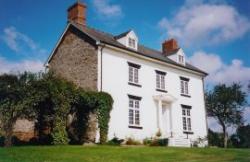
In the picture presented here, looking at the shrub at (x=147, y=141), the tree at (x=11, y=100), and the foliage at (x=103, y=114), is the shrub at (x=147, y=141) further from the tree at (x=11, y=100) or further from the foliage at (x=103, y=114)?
the tree at (x=11, y=100)

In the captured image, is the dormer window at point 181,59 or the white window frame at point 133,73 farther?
the dormer window at point 181,59

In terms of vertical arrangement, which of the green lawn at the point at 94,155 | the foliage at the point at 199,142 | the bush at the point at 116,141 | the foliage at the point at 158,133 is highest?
the foliage at the point at 158,133

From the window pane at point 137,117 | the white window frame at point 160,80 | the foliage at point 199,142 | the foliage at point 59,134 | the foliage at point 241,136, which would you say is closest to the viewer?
the foliage at point 59,134

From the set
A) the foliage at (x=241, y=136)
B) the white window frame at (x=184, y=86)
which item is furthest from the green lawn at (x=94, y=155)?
the foliage at (x=241, y=136)

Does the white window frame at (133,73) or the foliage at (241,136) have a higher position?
the white window frame at (133,73)

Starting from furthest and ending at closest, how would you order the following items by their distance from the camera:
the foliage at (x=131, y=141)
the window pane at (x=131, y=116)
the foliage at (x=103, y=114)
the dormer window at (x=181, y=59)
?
the dormer window at (x=181, y=59), the window pane at (x=131, y=116), the foliage at (x=131, y=141), the foliage at (x=103, y=114)

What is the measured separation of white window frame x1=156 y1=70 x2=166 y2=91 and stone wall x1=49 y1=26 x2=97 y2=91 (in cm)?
653

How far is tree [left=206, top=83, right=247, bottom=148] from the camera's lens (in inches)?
1640

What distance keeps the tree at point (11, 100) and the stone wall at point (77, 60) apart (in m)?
6.15

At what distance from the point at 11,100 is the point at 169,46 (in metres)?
20.1

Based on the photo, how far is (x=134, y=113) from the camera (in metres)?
27.9

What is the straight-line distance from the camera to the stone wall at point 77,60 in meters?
26.8

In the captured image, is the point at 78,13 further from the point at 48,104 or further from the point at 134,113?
the point at 48,104

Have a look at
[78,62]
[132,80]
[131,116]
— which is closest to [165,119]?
[131,116]
